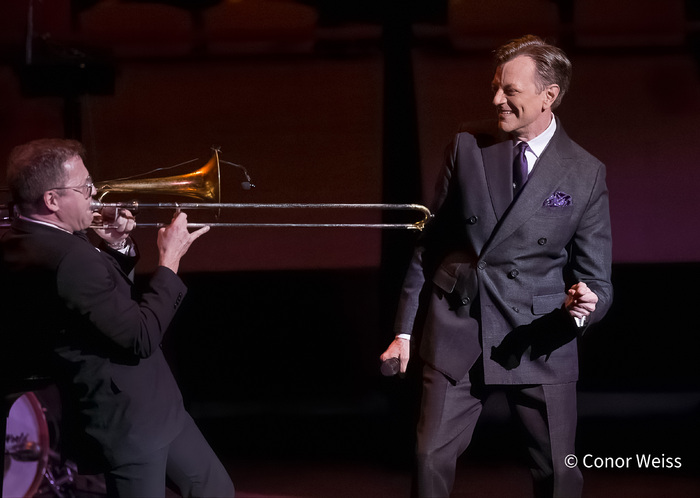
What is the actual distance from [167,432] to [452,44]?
8.50ft

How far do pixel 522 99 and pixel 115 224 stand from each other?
148 cm

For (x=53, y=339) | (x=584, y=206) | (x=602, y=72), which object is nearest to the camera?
(x=53, y=339)

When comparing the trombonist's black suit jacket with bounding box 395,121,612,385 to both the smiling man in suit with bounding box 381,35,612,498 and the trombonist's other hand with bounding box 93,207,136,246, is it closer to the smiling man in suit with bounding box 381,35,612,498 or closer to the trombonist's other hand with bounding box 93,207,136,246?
the smiling man in suit with bounding box 381,35,612,498

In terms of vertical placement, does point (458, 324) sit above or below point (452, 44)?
below

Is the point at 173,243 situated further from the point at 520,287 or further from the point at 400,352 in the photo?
the point at 520,287

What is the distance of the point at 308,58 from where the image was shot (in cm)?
396

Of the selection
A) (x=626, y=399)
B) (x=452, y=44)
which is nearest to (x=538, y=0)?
(x=452, y=44)

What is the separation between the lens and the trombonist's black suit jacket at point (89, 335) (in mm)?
2059

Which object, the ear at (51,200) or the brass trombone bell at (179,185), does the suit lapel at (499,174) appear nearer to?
the brass trombone bell at (179,185)

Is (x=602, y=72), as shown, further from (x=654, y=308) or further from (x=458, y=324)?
(x=458, y=324)

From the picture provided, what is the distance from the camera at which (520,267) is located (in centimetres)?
231

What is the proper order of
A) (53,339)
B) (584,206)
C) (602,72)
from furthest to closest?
(602,72), (584,206), (53,339)

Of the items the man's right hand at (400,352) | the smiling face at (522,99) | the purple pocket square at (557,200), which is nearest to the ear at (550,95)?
the smiling face at (522,99)

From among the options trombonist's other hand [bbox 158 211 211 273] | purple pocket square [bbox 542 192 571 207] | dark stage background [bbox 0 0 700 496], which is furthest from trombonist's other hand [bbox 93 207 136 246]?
purple pocket square [bbox 542 192 571 207]
